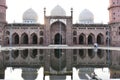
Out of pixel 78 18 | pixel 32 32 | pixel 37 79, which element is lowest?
pixel 37 79

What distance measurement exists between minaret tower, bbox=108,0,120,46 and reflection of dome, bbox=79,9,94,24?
18.4 feet

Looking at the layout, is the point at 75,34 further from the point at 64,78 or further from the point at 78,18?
the point at 64,78

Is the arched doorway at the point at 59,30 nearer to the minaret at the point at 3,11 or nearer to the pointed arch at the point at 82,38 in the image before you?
the pointed arch at the point at 82,38

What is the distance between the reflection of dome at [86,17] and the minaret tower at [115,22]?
5.62m

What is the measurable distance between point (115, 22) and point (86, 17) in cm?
723

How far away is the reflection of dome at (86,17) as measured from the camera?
38.6 m

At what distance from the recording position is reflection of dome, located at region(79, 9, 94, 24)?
1521 inches

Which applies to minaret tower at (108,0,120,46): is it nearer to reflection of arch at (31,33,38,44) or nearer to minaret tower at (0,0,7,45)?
reflection of arch at (31,33,38,44)

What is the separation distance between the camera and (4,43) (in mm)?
33344

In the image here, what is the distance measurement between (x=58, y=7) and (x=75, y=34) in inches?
219

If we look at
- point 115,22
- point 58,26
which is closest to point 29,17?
point 58,26

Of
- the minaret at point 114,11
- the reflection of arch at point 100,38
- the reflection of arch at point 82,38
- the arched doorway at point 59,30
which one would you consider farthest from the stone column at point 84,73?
the reflection of arch at point 100,38

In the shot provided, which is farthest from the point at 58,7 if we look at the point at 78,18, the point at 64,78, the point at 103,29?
the point at 64,78

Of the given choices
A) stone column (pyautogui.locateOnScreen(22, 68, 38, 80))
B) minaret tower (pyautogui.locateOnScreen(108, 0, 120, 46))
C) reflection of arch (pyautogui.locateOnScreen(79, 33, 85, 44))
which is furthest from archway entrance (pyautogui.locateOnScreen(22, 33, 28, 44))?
stone column (pyautogui.locateOnScreen(22, 68, 38, 80))
